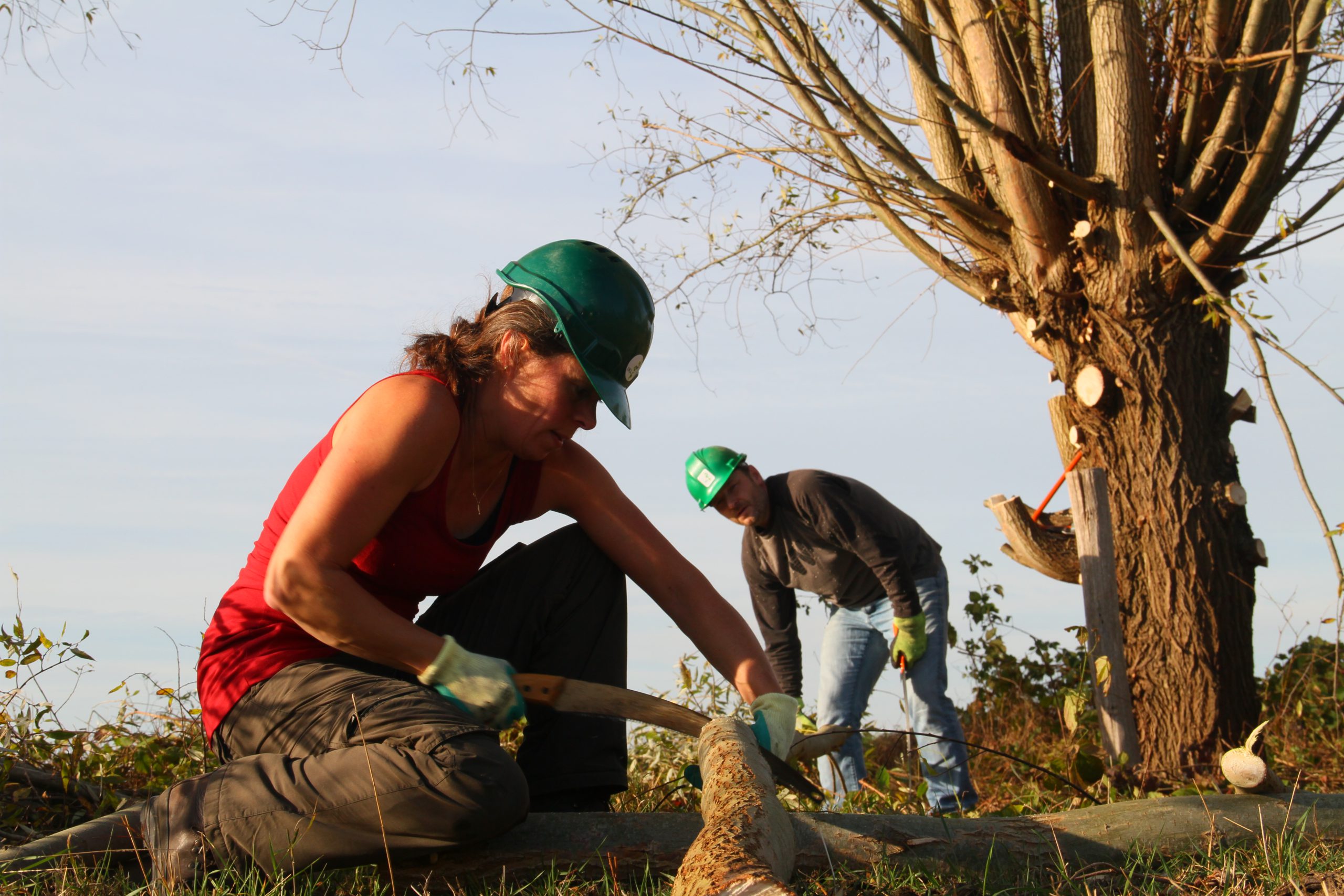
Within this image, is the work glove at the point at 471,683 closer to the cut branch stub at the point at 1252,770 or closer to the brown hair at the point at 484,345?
the brown hair at the point at 484,345

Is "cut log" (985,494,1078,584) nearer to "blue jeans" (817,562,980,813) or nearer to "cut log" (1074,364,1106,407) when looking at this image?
"blue jeans" (817,562,980,813)

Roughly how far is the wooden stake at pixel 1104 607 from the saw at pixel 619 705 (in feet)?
8.72

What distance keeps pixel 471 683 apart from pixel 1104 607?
360 cm

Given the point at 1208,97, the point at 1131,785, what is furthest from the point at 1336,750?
the point at 1208,97

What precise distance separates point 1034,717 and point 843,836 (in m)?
4.55

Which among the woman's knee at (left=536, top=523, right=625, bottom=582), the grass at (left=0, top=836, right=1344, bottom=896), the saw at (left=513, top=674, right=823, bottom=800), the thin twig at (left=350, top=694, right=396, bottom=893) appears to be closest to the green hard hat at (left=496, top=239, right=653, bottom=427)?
the woman's knee at (left=536, top=523, right=625, bottom=582)

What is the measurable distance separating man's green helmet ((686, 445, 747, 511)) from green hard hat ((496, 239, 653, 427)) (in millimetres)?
2545

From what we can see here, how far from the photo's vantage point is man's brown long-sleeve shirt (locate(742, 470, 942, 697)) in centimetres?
530

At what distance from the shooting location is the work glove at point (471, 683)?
2627mm

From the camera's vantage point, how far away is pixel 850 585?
5.75 meters

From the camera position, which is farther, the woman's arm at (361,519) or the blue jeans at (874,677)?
the blue jeans at (874,677)

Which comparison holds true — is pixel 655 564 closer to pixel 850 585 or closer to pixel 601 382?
pixel 601 382

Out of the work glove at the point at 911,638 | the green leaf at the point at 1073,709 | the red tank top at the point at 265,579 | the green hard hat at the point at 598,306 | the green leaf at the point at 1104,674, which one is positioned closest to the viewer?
the red tank top at the point at 265,579

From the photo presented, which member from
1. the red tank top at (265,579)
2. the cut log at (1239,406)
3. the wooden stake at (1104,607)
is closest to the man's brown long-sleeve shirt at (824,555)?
the wooden stake at (1104,607)
